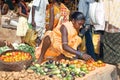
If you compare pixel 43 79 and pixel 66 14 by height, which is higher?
pixel 66 14

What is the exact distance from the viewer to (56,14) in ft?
28.0

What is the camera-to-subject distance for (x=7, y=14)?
39.1ft

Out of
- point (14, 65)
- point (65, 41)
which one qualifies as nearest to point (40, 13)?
point (65, 41)

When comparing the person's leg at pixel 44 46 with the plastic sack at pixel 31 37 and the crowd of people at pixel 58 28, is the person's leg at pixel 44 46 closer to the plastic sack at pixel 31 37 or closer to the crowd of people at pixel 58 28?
the crowd of people at pixel 58 28

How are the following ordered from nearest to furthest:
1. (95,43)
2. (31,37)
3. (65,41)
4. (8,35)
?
(65,41) → (95,43) → (31,37) → (8,35)

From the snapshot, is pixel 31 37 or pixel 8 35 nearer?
pixel 31 37

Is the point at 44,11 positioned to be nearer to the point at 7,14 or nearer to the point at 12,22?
the point at 12,22

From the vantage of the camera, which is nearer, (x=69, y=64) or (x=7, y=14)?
(x=69, y=64)

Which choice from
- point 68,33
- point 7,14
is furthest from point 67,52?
point 7,14

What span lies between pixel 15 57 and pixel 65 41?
3.00ft

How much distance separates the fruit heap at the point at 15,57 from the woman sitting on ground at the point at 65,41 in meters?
0.64

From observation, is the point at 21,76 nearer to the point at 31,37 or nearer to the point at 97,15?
the point at 97,15

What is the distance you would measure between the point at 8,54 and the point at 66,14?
94.5 inches

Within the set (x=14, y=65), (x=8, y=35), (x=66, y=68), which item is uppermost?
(x=14, y=65)
